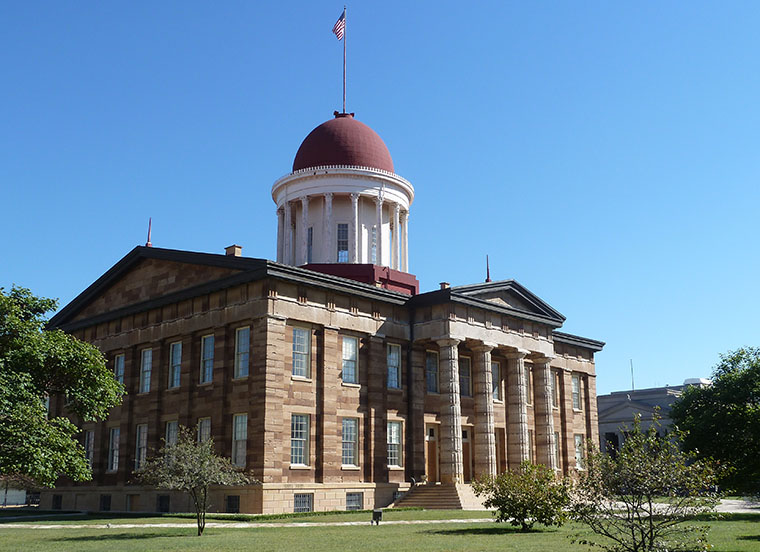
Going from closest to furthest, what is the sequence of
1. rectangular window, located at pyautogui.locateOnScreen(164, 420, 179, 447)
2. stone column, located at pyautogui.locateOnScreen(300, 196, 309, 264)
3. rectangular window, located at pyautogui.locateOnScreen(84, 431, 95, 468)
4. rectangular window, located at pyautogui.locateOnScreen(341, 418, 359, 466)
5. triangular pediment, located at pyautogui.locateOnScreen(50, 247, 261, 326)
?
1. rectangular window, located at pyautogui.locateOnScreen(341, 418, 359, 466)
2. triangular pediment, located at pyautogui.locateOnScreen(50, 247, 261, 326)
3. rectangular window, located at pyautogui.locateOnScreen(164, 420, 179, 447)
4. rectangular window, located at pyautogui.locateOnScreen(84, 431, 95, 468)
5. stone column, located at pyautogui.locateOnScreen(300, 196, 309, 264)

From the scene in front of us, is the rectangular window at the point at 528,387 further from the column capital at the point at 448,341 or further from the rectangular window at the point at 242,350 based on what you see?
the rectangular window at the point at 242,350

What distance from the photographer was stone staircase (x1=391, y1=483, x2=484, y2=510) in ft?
121

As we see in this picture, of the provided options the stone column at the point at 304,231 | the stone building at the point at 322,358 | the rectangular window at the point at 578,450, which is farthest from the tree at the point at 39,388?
the rectangular window at the point at 578,450

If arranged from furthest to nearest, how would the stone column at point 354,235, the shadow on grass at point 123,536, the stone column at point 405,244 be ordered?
1. the stone column at point 405,244
2. the stone column at point 354,235
3. the shadow on grass at point 123,536

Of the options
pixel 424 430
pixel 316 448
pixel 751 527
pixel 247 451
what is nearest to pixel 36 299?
pixel 247 451

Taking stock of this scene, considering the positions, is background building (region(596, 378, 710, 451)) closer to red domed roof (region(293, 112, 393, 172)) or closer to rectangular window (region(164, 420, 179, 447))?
red domed roof (region(293, 112, 393, 172))

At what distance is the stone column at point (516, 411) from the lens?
4350 centimetres

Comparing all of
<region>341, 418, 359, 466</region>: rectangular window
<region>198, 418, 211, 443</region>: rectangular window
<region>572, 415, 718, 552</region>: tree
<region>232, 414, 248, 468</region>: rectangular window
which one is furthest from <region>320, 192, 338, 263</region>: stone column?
<region>572, 415, 718, 552</region>: tree

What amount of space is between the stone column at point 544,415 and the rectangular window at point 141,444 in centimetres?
2107

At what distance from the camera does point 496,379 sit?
45469 millimetres

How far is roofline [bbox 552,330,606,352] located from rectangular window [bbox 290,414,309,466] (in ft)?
71.7

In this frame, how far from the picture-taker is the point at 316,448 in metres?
36.3

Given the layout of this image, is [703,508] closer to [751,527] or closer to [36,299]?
[751,527]

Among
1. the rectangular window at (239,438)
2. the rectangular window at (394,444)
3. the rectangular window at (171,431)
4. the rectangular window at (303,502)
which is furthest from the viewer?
the rectangular window at (394,444)
